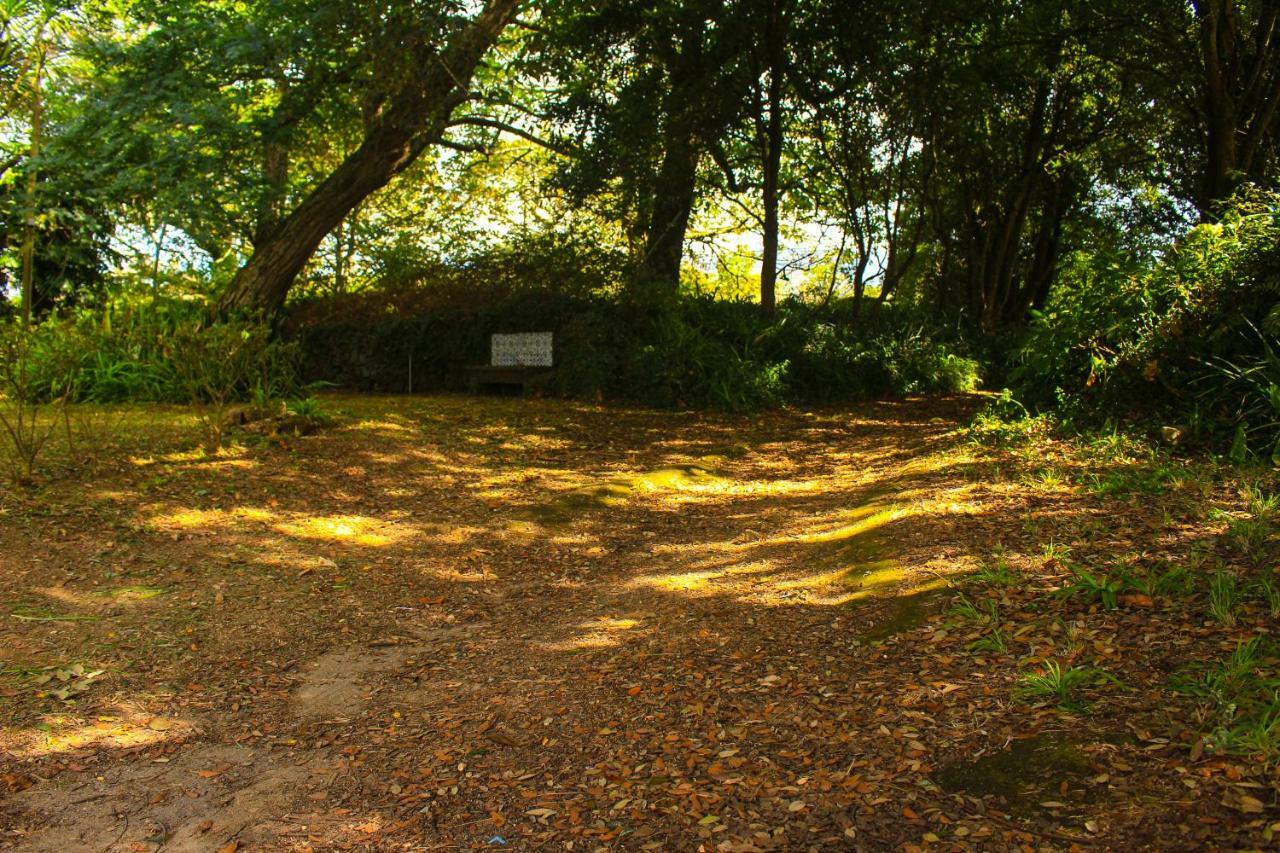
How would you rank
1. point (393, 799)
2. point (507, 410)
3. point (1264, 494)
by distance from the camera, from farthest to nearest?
point (507, 410), point (1264, 494), point (393, 799)

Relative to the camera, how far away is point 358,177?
11.3 m

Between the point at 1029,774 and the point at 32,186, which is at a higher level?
the point at 32,186

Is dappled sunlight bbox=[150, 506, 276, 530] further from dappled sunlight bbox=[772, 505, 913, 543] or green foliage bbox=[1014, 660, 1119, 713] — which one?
green foliage bbox=[1014, 660, 1119, 713]

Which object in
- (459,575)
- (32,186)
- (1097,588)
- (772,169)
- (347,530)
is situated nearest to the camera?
(1097,588)

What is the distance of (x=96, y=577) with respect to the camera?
442 centimetres

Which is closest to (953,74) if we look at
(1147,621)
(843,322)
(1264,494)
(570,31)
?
(843,322)

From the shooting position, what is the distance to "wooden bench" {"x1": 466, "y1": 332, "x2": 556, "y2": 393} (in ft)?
36.8

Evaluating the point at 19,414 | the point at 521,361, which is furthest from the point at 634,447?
the point at 19,414

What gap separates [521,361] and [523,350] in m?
0.14

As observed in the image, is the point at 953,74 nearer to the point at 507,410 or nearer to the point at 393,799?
the point at 507,410

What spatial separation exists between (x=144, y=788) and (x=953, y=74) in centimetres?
1233

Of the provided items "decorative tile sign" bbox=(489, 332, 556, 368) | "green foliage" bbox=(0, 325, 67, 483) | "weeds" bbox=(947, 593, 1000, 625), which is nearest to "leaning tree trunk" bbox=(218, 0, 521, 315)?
"decorative tile sign" bbox=(489, 332, 556, 368)

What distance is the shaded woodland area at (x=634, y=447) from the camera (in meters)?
2.74

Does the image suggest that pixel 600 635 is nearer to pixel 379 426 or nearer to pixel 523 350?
pixel 379 426
